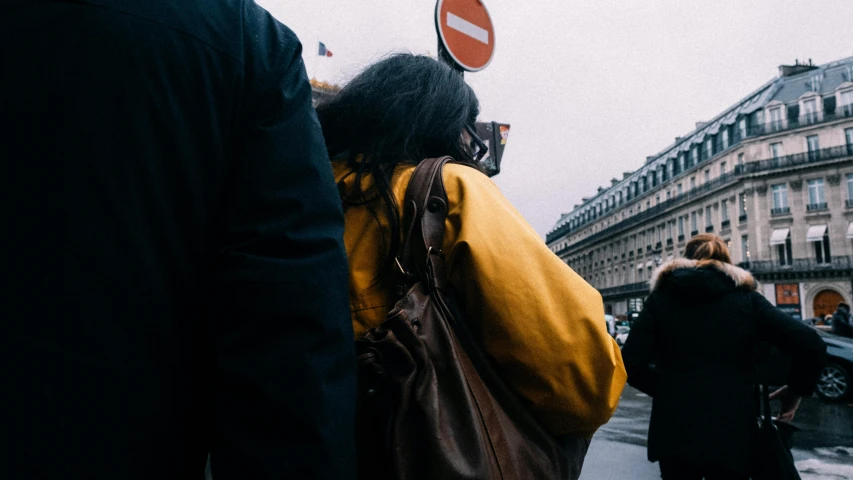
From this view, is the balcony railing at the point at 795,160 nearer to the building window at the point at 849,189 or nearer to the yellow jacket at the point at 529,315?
the building window at the point at 849,189

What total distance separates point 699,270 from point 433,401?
7.70 ft

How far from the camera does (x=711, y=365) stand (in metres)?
2.82

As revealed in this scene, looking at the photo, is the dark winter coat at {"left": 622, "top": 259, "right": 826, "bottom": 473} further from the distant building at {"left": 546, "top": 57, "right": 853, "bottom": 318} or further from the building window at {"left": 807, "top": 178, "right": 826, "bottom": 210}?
the building window at {"left": 807, "top": 178, "right": 826, "bottom": 210}

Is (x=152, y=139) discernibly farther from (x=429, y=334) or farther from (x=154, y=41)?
(x=429, y=334)

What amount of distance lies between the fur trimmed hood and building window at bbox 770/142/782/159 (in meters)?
48.8

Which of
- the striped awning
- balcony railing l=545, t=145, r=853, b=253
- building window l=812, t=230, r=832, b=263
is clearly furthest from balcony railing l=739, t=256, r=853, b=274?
balcony railing l=545, t=145, r=853, b=253

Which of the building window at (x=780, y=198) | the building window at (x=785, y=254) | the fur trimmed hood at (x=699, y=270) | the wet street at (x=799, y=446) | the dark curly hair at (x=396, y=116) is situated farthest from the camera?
the building window at (x=780, y=198)

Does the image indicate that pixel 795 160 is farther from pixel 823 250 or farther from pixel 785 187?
pixel 823 250

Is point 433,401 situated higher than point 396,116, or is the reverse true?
point 396,116

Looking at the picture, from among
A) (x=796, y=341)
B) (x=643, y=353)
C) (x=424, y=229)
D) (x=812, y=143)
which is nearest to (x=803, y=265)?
(x=812, y=143)

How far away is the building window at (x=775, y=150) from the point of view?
146ft

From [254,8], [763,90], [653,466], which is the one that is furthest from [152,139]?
[763,90]

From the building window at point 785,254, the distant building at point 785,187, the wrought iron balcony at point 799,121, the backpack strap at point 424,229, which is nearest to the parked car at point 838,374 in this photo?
the backpack strap at point 424,229

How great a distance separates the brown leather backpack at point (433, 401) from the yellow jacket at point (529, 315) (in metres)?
0.03
